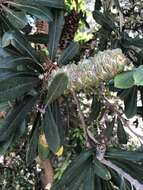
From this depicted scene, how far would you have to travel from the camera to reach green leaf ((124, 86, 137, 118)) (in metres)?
1.22

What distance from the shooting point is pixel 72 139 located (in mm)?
→ 1927

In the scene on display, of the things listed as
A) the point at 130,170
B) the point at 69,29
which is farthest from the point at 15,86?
the point at 69,29

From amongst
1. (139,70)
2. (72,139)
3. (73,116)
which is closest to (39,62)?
(139,70)

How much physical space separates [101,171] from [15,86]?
29cm

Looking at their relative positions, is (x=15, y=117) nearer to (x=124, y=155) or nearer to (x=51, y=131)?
(x=51, y=131)

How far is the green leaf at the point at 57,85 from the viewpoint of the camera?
85 cm

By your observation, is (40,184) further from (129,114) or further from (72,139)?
(129,114)

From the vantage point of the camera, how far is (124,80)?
78 centimetres

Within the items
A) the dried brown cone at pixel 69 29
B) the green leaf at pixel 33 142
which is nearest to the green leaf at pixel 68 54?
the green leaf at pixel 33 142

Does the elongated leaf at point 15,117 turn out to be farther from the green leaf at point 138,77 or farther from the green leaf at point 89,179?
the green leaf at point 138,77

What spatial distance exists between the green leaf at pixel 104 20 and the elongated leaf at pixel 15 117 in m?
0.40

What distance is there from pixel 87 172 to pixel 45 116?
0.61 feet

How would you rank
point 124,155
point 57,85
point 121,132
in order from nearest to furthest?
point 57,85, point 124,155, point 121,132

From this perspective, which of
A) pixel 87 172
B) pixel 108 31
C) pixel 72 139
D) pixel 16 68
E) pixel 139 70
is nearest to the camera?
pixel 139 70
